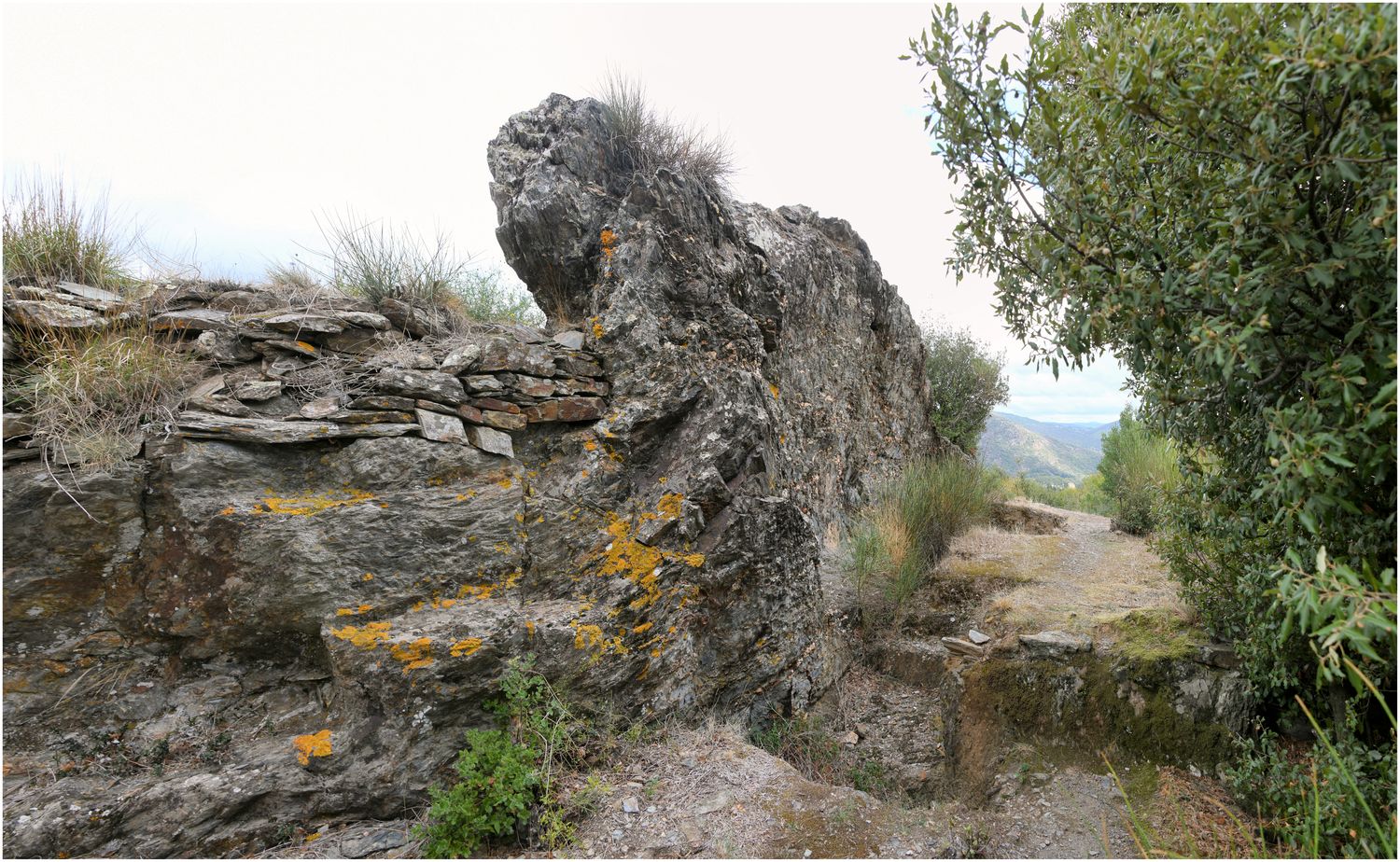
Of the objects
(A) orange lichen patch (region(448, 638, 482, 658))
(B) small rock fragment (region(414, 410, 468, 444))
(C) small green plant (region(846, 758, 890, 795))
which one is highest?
(B) small rock fragment (region(414, 410, 468, 444))

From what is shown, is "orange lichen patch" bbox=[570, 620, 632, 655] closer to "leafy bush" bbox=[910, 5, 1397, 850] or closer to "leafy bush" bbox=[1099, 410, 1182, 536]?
"leafy bush" bbox=[910, 5, 1397, 850]

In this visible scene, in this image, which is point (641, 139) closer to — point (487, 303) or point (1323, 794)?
point (487, 303)

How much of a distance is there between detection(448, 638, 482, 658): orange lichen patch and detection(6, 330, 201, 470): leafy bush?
2100 millimetres

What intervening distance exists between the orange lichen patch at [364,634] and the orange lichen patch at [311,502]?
2.38ft

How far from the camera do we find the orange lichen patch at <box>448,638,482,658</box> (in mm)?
3811

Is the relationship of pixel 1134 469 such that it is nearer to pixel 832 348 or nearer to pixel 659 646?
pixel 832 348

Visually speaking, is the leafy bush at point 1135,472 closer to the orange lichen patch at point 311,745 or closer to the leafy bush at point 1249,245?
the leafy bush at point 1249,245

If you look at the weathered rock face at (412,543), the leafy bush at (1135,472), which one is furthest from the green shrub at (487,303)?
the leafy bush at (1135,472)

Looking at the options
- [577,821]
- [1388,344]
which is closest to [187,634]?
[577,821]

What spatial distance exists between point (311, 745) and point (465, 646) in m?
0.94

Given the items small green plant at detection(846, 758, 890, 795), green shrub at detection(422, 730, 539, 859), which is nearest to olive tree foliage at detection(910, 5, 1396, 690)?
small green plant at detection(846, 758, 890, 795)

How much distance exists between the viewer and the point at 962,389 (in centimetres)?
1261

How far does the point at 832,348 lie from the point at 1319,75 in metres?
6.71

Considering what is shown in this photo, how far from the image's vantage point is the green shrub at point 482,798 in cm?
343
